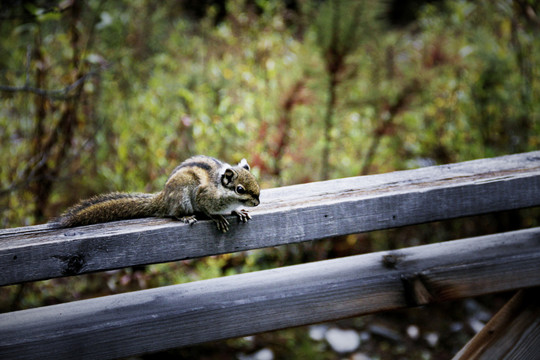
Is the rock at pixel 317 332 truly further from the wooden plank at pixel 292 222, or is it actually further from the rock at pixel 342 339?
the wooden plank at pixel 292 222

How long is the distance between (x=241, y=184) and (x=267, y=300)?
54 centimetres

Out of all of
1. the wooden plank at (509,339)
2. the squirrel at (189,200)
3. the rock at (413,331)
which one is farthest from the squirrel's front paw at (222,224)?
the rock at (413,331)

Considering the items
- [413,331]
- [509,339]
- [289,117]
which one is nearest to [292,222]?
[509,339]

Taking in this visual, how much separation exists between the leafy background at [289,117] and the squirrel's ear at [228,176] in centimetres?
136

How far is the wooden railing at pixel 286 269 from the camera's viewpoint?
44.9 inches

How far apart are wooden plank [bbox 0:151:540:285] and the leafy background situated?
5.77 feet

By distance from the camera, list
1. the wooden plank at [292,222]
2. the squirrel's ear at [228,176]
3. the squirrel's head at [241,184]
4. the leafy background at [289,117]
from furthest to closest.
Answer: the leafy background at [289,117] → the squirrel's ear at [228,176] → the squirrel's head at [241,184] → the wooden plank at [292,222]

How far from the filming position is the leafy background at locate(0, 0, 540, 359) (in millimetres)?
3018

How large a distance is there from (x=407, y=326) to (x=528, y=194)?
238 cm

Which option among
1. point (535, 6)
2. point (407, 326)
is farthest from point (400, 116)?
point (407, 326)

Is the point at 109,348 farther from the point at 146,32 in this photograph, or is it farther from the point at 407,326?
the point at 146,32

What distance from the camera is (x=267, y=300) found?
4.20 feet

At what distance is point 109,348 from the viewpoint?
46.3 inches

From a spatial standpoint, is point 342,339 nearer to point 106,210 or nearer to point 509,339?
point 509,339
